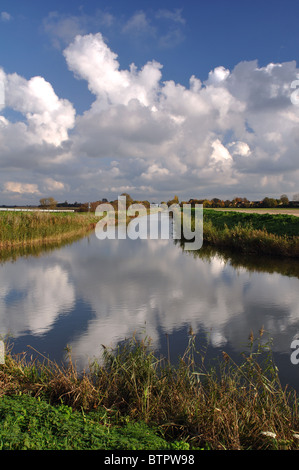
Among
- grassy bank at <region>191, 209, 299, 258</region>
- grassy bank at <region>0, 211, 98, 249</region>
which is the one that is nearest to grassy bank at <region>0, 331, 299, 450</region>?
grassy bank at <region>191, 209, 299, 258</region>

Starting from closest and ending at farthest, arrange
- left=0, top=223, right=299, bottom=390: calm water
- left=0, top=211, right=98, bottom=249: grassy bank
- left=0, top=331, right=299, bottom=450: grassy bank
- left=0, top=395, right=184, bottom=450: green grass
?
left=0, top=395, right=184, bottom=450: green grass, left=0, top=331, right=299, bottom=450: grassy bank, left=0, top=223, right=299, bottom=390: calm water, left=0, top=211, right=98, bottom=249: grassy bank

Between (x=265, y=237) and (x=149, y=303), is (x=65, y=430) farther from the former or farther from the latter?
(x=265, y=237)

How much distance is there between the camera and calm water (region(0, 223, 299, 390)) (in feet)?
19.8

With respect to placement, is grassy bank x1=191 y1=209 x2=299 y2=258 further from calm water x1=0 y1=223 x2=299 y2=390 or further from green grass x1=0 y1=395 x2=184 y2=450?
green grass x1=0 y1=395 x2=184 y2=450

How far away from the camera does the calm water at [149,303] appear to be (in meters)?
6.03

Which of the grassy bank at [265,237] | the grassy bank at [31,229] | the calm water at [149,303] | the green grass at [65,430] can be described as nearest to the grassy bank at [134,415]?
the green grass at [65,430]

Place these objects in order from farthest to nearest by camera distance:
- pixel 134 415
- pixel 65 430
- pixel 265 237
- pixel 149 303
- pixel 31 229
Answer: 1. pixel 31 229
2. pixel 265 237
3. pixel 149 303
4. pixel 134 415
5. pixel 65 430

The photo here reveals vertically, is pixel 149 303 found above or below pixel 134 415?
below

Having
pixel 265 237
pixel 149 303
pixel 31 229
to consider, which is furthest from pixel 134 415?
pixel 31 229

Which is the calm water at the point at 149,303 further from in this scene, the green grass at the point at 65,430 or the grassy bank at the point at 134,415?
the green grass at the point at 65,430

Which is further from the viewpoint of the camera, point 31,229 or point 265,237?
point 31,229

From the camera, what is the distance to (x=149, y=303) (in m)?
8.66

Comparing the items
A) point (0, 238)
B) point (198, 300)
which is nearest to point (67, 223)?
point (0, 238)
